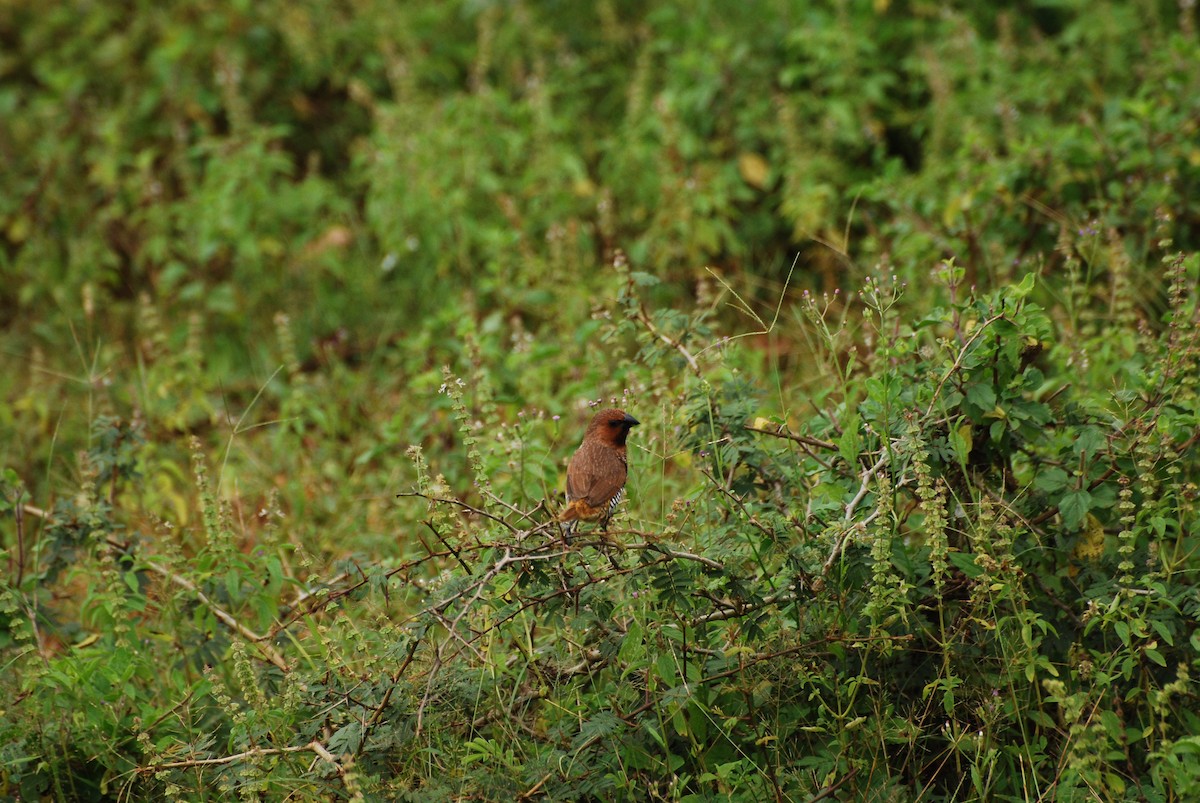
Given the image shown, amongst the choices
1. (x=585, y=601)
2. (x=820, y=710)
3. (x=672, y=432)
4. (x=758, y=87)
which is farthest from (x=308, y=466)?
(x=758, y=87)

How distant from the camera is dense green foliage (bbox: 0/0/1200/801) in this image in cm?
292

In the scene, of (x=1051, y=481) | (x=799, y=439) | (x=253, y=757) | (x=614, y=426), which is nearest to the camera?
(x=253, y=757)

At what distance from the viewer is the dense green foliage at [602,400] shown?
2922 millimetres

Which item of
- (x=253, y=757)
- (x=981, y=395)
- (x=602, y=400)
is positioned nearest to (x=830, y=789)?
(x=981, y=395)

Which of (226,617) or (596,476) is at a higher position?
(596,476)

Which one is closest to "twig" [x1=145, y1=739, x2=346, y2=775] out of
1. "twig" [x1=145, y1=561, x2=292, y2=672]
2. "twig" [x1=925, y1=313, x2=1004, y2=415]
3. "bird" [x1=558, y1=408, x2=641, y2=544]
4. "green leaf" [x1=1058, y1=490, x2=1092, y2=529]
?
"twig" [x1=145, y1=561, x2=292, y2=672]

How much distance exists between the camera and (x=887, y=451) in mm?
2969

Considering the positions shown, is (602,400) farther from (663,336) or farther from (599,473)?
(599,473)

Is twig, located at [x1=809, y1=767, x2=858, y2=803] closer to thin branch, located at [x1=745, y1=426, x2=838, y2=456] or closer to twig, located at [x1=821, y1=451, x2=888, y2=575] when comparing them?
twig, located at [x1=821, y1=451, x2=888, y2=575]

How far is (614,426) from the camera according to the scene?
3.32 meters

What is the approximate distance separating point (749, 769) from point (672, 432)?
0.98 m

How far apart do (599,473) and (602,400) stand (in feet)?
2.89

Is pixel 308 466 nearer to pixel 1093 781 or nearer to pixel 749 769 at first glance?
pixel 749 769

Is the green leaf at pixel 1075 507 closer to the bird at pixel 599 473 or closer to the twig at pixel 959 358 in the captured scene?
the twig at pixel 959 358
